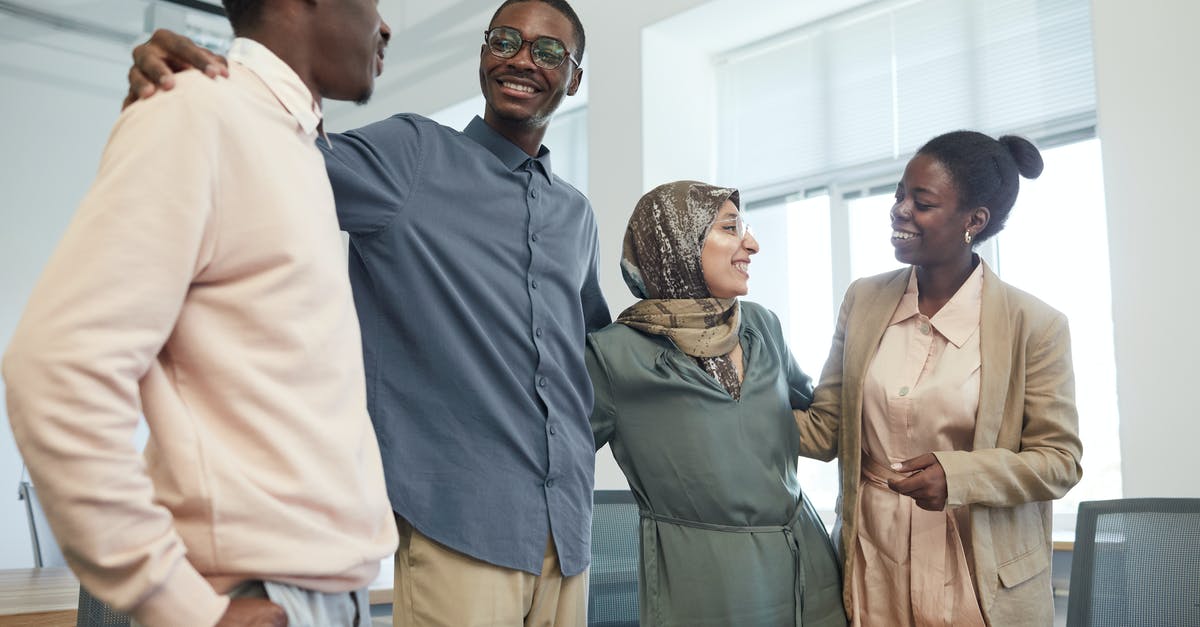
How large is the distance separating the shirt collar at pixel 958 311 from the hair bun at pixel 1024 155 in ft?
0.97

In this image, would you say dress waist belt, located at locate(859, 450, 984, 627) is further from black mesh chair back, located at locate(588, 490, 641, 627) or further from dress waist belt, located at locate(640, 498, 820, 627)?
black mesh chair back, located at locate(588, 490, 641, 627)

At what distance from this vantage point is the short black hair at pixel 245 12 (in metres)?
1.07

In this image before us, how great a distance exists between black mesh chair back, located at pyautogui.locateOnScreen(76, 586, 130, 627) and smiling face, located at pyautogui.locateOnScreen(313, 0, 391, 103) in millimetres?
1129

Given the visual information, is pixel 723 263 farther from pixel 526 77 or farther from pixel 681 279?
pixel 526 77

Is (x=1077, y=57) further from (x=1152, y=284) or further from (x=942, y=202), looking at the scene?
(x=942, y=202)

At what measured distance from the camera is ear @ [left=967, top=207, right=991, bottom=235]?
6.62 feet

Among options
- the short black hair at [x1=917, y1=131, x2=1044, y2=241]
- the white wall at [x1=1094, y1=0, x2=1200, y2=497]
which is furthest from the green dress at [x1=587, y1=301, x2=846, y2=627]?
the white wall at [x1=1094, y1=0, x2=1200, y2=497]

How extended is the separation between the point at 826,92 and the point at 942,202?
294 cm

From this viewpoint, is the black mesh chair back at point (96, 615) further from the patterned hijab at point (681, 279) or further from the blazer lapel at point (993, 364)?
the blazer lapel at point (993, 364)

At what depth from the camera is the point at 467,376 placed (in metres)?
1.47

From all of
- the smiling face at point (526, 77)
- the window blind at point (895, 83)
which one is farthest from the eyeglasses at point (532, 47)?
the window blind at point (895, 83)

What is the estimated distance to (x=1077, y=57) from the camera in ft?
12.7

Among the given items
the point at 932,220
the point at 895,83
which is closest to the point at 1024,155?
the point at 932,220

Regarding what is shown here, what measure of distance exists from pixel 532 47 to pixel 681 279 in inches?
21.5
